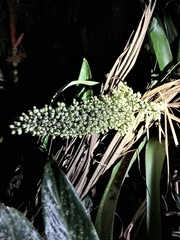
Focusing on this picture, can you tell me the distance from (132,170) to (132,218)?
109mm

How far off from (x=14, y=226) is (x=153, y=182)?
0.29m

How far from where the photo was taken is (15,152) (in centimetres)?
85

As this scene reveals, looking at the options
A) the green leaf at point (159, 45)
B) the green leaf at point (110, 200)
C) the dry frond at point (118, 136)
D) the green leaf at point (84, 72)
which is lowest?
the green leaf at point (110, 200)

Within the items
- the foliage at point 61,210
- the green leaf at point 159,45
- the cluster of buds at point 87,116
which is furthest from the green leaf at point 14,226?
the green leaf at point 159,45

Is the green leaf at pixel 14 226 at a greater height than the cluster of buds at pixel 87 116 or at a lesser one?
lesser

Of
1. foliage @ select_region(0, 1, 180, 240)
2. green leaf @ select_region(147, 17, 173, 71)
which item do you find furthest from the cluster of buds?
green leaf @ select_region(147, 17, 173, 71)

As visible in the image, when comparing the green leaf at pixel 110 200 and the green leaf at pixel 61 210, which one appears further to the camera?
the green leaf at pixel 110 200

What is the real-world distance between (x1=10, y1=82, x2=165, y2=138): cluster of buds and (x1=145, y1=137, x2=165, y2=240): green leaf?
8 cm

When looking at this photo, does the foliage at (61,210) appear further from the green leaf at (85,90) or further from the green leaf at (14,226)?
the green leaf at (85,90)

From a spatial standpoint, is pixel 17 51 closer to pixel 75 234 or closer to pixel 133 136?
pixel 133 136

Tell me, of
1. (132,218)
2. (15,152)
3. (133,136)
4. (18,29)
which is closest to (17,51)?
(18,29)

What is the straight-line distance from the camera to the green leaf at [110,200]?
0.71m

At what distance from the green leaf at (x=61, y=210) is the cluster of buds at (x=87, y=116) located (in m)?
0.07

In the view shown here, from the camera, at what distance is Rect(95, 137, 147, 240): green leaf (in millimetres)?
707
